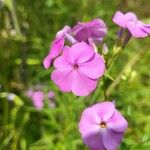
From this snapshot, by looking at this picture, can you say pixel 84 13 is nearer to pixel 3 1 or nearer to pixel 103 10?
pixel 103 10

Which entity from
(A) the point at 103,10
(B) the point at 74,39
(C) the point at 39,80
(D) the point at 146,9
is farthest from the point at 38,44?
(B) the point at 74,39

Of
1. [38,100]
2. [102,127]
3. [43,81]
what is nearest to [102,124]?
[102,127]

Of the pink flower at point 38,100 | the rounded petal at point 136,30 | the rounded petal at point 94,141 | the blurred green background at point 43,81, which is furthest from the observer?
the pink flower at point 38,100

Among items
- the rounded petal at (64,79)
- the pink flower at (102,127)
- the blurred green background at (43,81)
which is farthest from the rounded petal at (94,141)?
the blurred green background at (43,81)

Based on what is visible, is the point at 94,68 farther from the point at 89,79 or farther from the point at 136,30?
the point at 136,30

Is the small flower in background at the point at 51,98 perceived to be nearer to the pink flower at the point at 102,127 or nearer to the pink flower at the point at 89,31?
the pink flower at the point at 89,31

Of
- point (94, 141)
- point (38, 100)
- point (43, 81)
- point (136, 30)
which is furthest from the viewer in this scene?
point (43, 81)

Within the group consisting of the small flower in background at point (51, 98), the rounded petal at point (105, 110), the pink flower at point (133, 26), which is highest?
the pink flower at point (133, 26)
